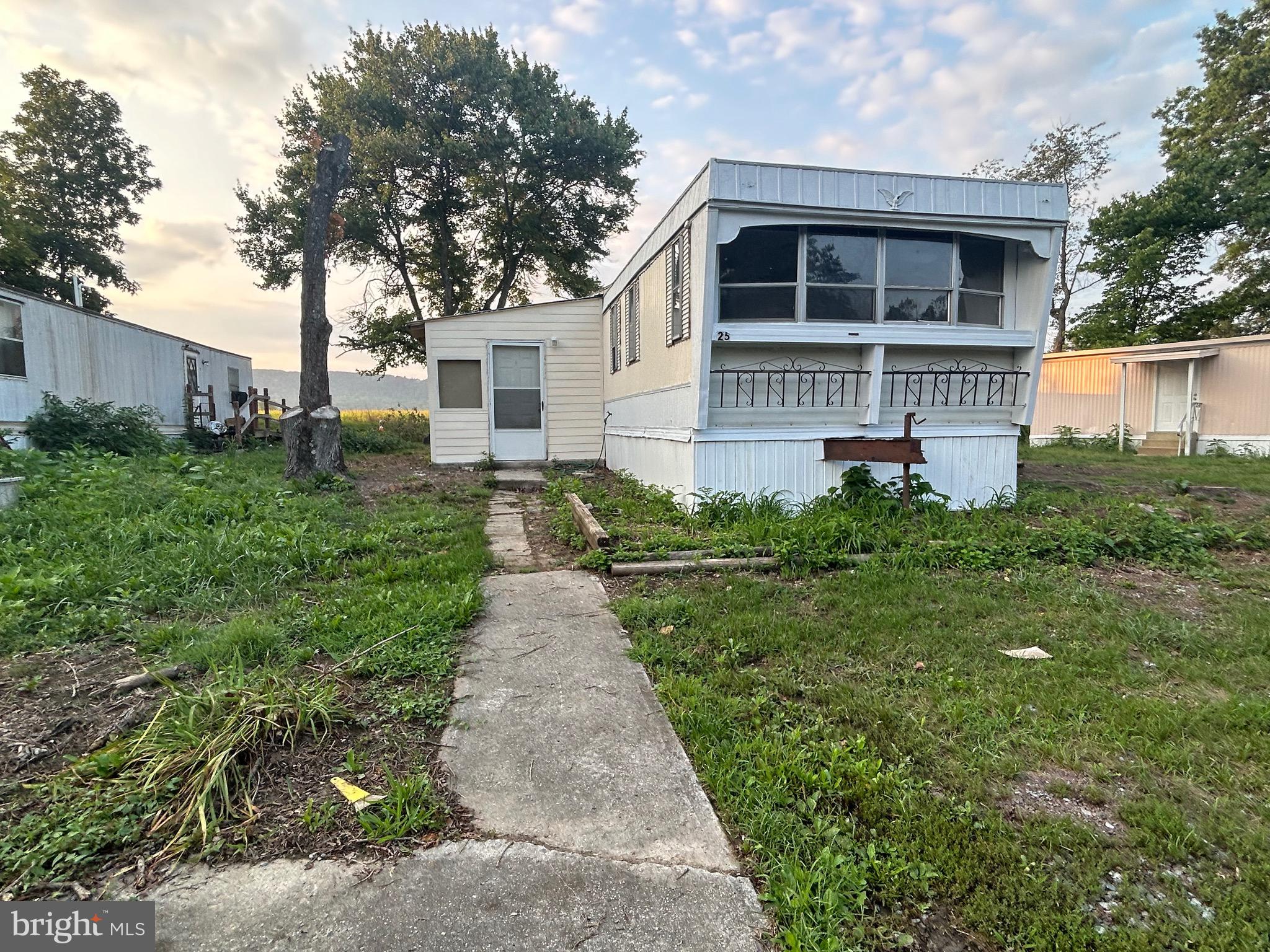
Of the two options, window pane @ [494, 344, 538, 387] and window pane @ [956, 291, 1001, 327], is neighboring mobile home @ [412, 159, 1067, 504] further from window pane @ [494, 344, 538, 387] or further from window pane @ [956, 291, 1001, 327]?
window pane @ [494, 344, 538, 387]

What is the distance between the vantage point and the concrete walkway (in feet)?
4.55

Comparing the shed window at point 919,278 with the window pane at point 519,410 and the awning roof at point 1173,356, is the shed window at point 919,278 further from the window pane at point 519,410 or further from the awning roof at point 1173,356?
the awning roof at point 1173,356

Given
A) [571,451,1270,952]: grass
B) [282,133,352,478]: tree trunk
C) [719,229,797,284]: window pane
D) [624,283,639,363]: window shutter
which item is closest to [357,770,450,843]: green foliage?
[571,451,1270,952]: grass

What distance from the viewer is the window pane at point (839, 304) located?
606 centimetres

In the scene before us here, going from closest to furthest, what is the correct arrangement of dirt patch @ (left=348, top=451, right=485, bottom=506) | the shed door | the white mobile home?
dirt patch @ (left=348, top=451, right=485, bottom=506)
the white mobile home
the shed door

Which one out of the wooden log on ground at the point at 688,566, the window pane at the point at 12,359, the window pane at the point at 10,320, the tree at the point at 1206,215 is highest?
the tree at the point at 1206,215

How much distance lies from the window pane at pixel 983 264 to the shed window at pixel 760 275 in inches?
77.7

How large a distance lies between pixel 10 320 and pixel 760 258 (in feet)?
36.7

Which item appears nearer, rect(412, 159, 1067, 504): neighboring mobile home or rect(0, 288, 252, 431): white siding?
rect(412, 159, 1067, 504): neighboring mobile home

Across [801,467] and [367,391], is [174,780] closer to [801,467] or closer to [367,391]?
[801,467]

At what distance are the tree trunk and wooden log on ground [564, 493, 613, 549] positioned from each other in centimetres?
388

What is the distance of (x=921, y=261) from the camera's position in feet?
20.5

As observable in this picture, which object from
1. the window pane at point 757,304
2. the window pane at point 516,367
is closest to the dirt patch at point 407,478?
the window pane at point 516,367

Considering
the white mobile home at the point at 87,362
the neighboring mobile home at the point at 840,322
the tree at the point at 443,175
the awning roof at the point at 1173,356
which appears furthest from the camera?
the tree at the point at 443,175
